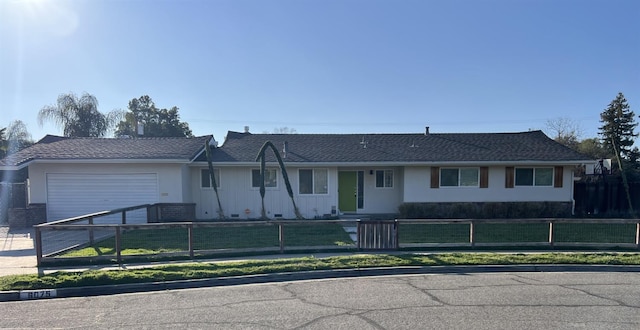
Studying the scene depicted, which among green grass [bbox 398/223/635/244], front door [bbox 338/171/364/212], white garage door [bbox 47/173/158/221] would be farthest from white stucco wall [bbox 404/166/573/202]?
white garage door [bbox 47/173/158/221]

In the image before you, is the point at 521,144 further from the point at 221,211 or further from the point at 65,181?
the point at 65,181

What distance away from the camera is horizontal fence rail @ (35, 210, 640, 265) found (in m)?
8.59

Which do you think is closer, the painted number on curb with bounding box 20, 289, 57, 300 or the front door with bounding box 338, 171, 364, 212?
the painted number on curb with bounding box 20, 289, 57, 300

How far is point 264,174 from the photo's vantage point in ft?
50.4

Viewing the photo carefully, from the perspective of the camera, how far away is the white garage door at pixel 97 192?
14.3 meters

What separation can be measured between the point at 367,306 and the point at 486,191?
12.3 metres

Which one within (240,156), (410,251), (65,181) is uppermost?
(240,156)

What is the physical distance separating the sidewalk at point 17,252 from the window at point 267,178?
26.4ft

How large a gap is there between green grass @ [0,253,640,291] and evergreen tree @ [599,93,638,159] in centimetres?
2735

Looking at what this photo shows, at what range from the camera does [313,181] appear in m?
15.7

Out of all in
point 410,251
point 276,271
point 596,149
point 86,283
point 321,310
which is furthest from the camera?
point 596,149

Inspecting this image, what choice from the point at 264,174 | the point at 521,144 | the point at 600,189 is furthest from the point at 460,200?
the point at 264,174

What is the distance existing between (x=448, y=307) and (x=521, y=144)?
1483cm

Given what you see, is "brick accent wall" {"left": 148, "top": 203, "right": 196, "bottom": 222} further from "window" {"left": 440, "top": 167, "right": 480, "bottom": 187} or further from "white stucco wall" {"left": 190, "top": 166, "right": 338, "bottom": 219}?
"window" {"left": 440, "top": 167, "right": 480, "bottom": 187}
